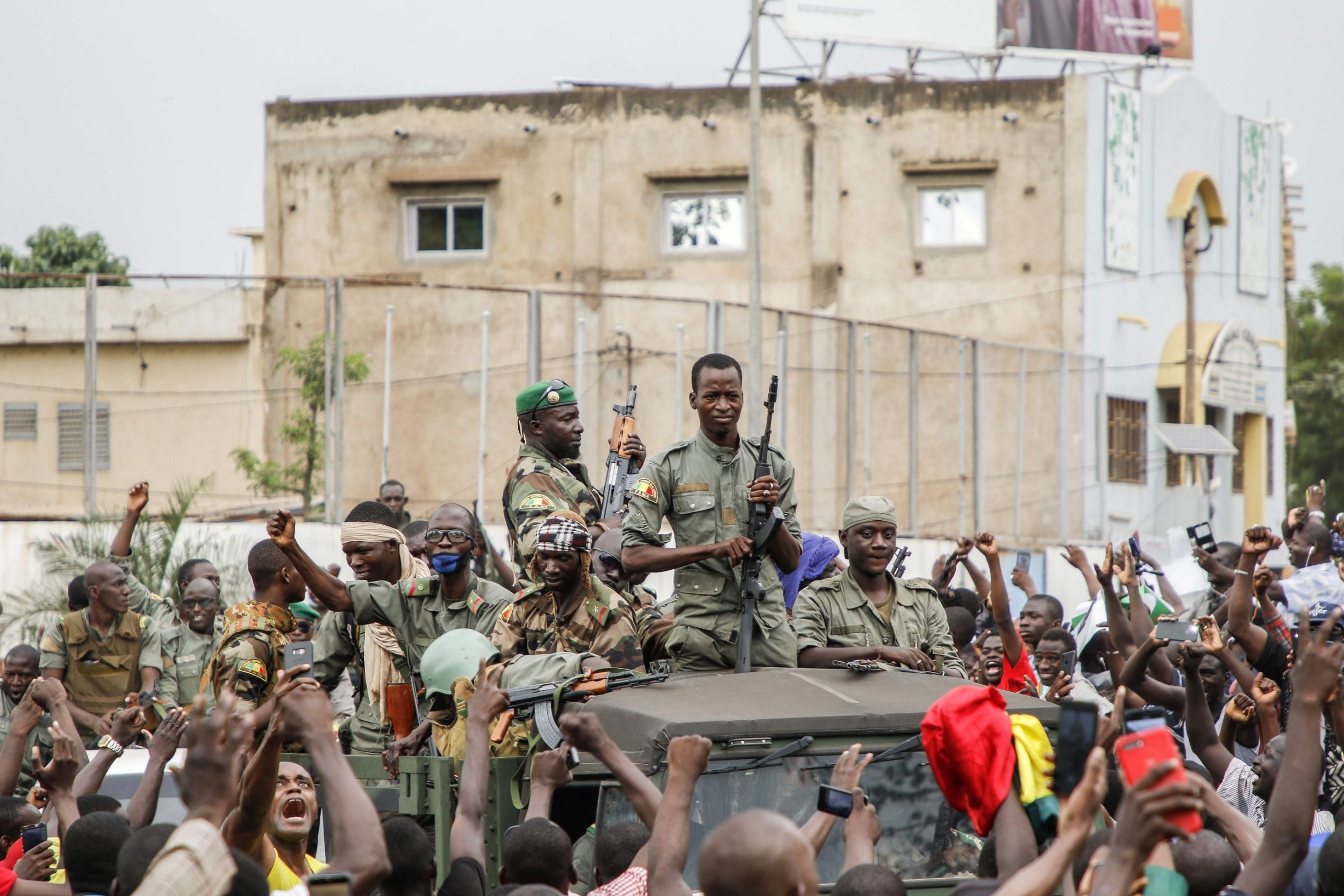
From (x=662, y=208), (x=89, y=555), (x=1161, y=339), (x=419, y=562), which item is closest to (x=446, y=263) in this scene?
(x=662, y=208)

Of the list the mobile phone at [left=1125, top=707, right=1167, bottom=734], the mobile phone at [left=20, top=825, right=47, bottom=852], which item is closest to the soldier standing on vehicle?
the mobile phone at [left=20, top=825, right=47, bottom=852]

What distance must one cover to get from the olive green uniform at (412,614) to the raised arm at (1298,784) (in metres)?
3.53

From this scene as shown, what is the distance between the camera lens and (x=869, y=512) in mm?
6863

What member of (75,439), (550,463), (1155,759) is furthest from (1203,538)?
(75,439)

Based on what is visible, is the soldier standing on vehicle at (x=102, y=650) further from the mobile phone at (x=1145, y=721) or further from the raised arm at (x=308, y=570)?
the mobile phone at (x=1145, y=721)

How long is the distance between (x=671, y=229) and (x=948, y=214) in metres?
4.58

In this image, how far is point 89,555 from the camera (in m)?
15.0

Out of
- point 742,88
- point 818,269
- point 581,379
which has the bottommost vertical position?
point 581,379

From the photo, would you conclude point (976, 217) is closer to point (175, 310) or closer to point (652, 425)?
point (652, 425)

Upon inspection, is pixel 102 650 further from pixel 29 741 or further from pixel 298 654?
pixel 298 654

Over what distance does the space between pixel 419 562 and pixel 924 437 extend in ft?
50.7

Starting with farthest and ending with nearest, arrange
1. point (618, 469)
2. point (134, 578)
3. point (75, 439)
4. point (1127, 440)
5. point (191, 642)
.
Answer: point (1127, 440) < point (75, 439) < point (134, 578) < point (191, 642) < point (618, 469)

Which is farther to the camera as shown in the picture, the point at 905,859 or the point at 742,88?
the point at 742,88

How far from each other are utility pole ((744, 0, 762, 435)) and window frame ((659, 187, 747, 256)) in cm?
531
